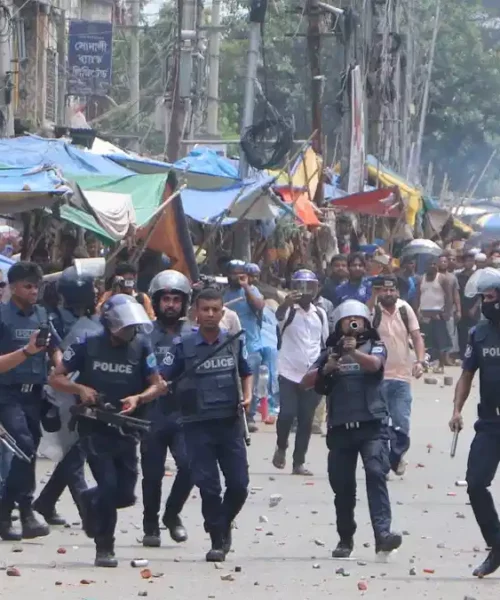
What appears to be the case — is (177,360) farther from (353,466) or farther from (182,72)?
(182,72)

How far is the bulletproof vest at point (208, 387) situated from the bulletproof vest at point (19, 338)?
90 centimetres

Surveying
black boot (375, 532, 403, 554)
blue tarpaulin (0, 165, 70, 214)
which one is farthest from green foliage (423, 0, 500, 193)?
black boot (375, 532, 403, 554)

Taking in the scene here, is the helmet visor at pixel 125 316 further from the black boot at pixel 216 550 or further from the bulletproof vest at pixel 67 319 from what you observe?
the bulletproof vest at pixel 67 319

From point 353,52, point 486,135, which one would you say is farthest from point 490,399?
point 486,135

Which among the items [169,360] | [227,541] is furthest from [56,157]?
[227,541]

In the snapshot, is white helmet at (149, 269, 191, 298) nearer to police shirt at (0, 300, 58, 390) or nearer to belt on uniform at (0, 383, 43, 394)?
police shirt at (0, 300, 58, 390)

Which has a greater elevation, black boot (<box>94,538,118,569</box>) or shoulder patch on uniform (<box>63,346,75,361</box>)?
shoulder patch on uniform (<box>63,346,75,361</box>)

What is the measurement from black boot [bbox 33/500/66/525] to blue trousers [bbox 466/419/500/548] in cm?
284

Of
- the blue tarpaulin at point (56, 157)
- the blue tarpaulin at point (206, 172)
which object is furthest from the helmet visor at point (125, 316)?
the blue tarpaulin at point (206, 172)

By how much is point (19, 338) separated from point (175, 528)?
151cm

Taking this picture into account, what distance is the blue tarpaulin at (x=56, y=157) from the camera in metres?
17.4

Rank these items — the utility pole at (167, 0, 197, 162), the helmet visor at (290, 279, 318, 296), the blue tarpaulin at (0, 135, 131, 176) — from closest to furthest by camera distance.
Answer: the helmet visor at (290, 279, 318, 296) < the blue tarpaulin at (0, 135, 131, 176) < the utility pole at (167, 0, 197, 162)

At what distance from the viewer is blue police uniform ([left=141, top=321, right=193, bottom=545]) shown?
949cm

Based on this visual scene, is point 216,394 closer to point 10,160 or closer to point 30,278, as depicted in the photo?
point 30,278
